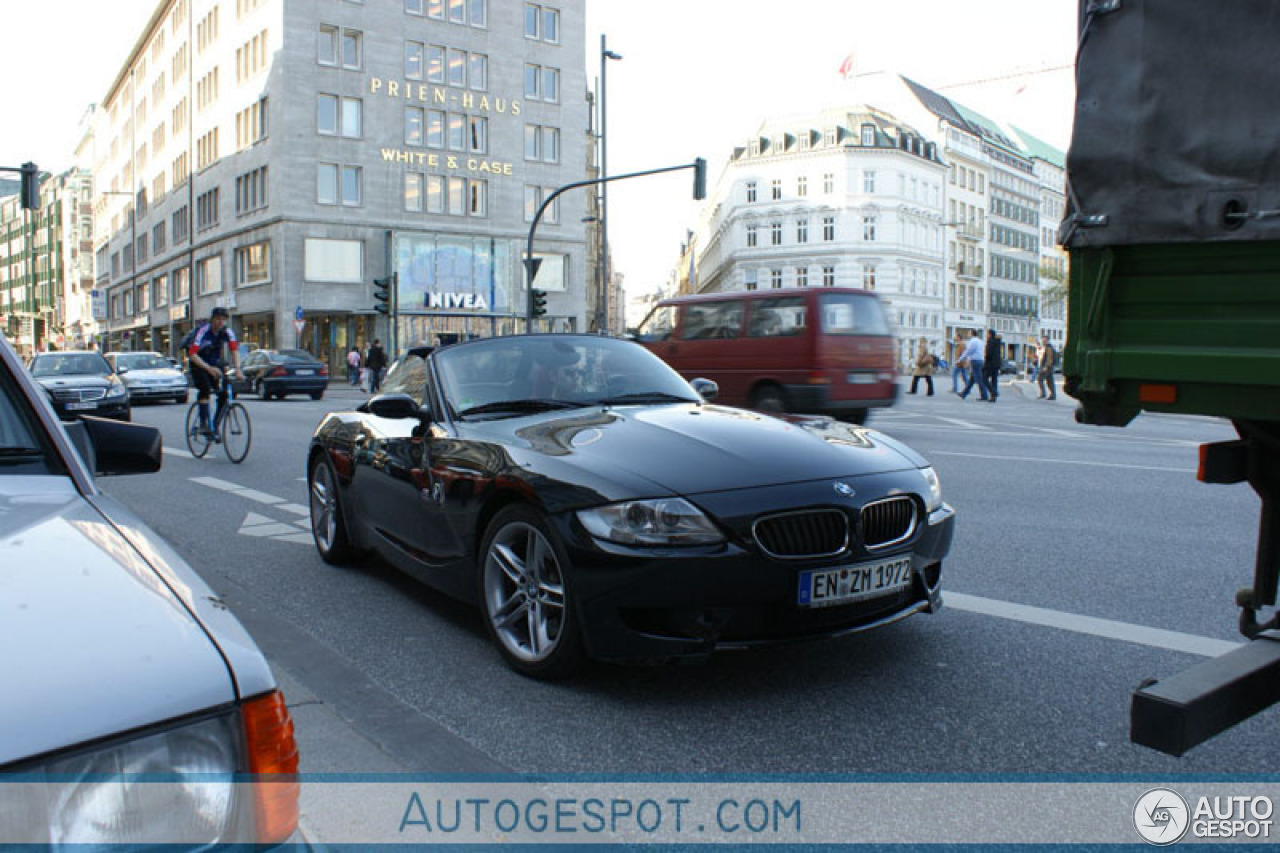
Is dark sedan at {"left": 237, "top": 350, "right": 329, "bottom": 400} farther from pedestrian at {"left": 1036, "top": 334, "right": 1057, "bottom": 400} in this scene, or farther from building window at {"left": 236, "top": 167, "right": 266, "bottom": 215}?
building window at {"left": 236, "top": 167, "right": 266, "bottom": 215}

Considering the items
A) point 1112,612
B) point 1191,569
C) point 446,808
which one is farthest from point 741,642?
point 1191,569

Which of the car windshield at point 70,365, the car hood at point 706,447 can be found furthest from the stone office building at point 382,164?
the car hood at point 706,447

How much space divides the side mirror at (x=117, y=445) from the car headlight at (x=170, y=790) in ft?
4.83

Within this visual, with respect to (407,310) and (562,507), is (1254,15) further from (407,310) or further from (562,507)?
(407,310)

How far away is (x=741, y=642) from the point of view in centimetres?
350

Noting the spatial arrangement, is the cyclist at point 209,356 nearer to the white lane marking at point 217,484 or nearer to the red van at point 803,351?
the white lane marking at point 217,484

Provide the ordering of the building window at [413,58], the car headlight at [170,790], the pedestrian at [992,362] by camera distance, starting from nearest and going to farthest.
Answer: the car headlight at [170,790], the pedestrian at [992,362], the building window at [413,58]

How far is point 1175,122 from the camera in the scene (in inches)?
99.1

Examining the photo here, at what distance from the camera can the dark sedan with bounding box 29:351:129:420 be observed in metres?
17.9

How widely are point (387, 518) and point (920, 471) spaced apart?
262cm

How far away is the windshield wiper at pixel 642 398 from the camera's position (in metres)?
4.95

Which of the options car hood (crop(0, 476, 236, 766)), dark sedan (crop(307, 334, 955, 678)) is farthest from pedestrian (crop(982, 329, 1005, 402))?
car hood (crop(0, 476, 236, 766))

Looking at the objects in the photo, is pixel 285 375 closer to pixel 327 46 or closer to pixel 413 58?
pixel 327 46

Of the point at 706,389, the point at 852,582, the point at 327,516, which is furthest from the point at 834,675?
the point at 327,516
